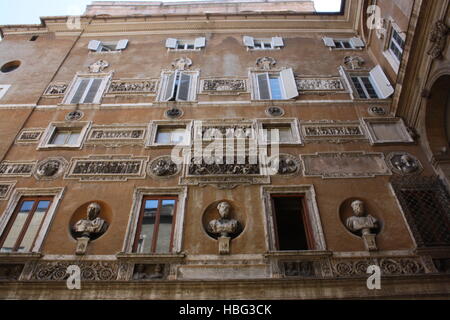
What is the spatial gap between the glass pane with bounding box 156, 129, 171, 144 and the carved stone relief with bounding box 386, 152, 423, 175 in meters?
6.10

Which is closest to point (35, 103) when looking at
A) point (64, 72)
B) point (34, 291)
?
point (64, 72)

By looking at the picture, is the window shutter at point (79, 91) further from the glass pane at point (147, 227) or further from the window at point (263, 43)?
the window at point (263, 43)

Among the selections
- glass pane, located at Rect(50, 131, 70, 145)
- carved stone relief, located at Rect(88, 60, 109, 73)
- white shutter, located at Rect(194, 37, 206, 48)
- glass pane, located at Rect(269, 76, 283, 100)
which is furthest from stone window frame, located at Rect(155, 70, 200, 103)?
glass pane, located at Rect(50, 131, 70, 145)

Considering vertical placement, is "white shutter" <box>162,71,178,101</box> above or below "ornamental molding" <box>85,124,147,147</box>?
above

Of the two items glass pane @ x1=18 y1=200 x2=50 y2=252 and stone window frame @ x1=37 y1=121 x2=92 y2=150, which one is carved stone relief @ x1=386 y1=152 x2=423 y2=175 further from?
glass pane @ x1=18 y1=200 x2=50 y2=252

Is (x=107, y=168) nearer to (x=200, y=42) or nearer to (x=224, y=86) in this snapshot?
(x=224, y=86)

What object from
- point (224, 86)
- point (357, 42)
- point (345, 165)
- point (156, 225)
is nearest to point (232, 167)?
point (156, 225)

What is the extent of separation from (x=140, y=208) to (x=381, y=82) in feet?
29.1

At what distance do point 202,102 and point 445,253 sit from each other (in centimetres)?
772

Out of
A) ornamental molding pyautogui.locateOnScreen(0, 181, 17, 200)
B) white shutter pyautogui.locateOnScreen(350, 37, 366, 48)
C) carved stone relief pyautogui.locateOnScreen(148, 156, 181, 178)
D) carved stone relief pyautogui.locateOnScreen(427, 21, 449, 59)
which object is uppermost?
white shutter pyautogui.locateOnScreen(350, 37, 366, 48)

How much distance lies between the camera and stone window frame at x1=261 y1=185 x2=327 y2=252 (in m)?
7.76

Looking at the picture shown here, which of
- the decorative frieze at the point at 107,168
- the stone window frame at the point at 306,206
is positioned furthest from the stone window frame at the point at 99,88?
the stone window frame at the point at 306,206

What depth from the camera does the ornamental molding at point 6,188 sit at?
891 centimetres

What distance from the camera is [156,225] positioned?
8.27 m
